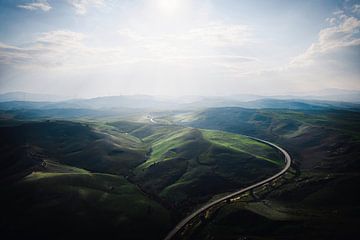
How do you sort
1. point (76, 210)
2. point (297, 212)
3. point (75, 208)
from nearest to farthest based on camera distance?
point (297, 212) < point (76, 210) < point (75, 208)

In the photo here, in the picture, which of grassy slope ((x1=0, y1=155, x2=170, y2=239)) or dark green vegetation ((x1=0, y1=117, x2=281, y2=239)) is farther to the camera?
dark green vegetation ((x1=0, y1=117, x2=281, y2=239))

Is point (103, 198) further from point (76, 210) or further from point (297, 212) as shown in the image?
point (297, 212)

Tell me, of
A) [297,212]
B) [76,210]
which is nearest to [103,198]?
[76,210]

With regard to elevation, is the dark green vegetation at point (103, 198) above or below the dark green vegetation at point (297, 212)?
below

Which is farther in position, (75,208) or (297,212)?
(75,208)

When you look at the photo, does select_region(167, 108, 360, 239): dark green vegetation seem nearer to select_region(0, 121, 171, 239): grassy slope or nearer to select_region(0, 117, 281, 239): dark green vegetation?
select_region(0, 117, 281, 239): dark green vegetation

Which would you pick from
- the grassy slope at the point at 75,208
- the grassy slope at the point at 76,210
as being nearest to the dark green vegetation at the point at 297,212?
the grassy slope at the point at 75,208

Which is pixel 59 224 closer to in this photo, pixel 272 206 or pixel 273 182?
pixel 272 206

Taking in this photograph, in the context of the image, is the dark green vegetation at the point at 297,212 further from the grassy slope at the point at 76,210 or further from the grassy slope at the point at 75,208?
the grassy slope at the point at 76,210

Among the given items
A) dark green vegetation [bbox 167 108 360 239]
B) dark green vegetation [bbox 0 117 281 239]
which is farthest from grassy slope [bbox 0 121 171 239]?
dark green vegetation [bbox 167 108 360 239]

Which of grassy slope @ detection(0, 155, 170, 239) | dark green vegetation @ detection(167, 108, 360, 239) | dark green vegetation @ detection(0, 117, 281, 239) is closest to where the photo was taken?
dark green vegetation @ detection(167, 108, 360, 239)

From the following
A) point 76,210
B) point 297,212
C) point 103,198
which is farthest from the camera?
point 103,198
